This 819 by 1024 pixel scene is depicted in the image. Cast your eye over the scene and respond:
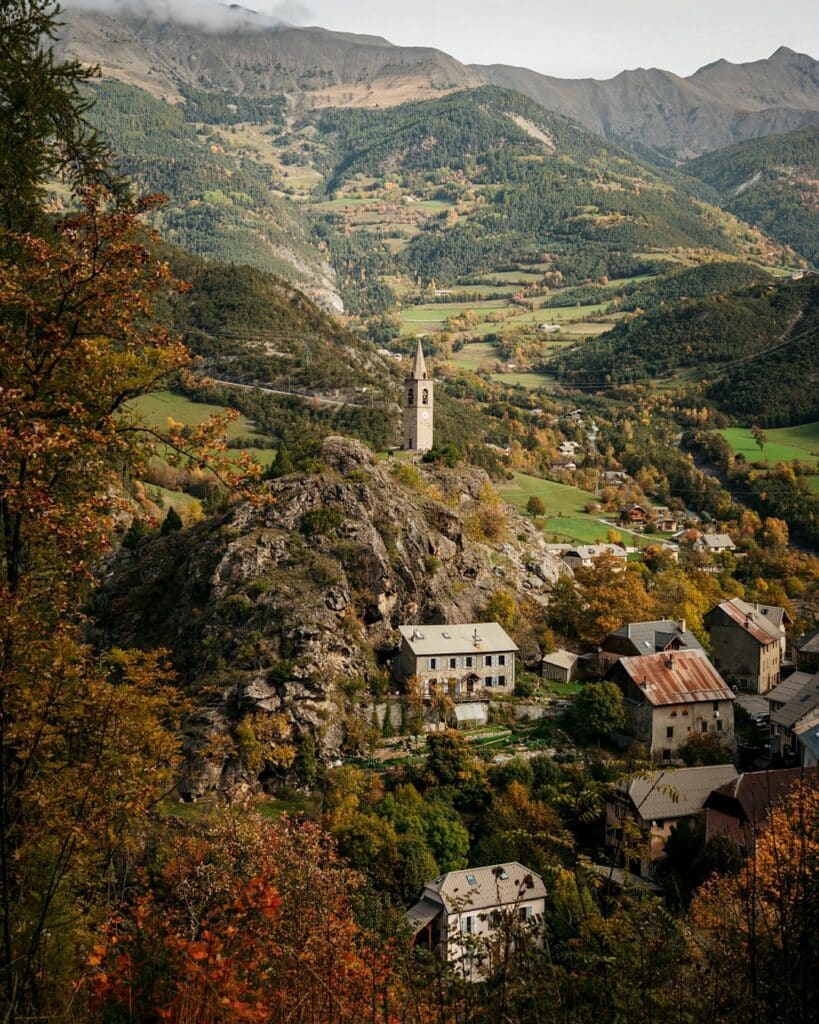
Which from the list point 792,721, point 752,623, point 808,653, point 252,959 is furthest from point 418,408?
point 252,959

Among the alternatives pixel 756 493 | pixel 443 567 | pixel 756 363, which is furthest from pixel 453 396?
pixel 443 567

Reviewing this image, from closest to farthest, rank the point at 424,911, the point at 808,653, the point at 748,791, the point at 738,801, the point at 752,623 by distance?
the point at 424,911, the point at 738,801, the point at 748,791, the point at 808,653, the point at 752,623

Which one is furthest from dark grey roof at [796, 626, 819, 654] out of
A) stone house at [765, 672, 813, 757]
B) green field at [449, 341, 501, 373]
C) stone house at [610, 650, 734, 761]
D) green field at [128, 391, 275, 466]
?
green field at [449, 341, 501, 373]

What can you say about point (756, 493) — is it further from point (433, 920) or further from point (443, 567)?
point (433, 920)

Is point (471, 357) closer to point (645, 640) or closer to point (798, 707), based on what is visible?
point (645, 640)

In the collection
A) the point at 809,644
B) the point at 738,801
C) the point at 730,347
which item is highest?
the point at 730,347
